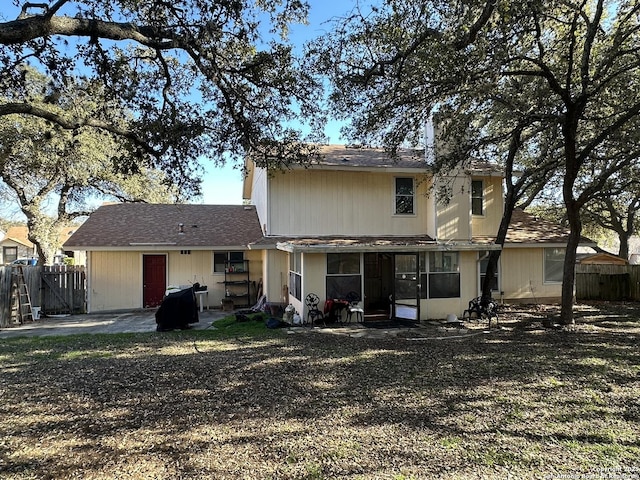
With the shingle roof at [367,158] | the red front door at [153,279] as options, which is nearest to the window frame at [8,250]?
the red front door at [153,279]

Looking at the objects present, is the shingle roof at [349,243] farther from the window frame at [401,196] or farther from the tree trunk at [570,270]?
the tree trunk at [570,270]

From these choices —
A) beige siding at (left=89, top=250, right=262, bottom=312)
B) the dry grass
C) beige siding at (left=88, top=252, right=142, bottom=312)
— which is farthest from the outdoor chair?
beige siding at (left=88, top=252, right=142, bottom=312)

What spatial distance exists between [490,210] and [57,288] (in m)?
16.5

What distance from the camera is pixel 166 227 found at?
15.9m

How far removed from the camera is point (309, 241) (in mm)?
11898

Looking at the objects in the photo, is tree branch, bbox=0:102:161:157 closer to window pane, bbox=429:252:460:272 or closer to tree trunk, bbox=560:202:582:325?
window pane, bbox=429:252:460:272

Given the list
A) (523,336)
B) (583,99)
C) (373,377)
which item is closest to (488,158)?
(583,99)

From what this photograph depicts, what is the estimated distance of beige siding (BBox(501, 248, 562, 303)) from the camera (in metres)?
14.8

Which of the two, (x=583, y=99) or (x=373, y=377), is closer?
(x=373, y=377)

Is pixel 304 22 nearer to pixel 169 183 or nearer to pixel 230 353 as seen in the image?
pixel 169 183

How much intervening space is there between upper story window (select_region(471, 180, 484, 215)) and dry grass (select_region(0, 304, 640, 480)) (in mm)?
6786

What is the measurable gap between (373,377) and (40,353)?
7134 millimetres

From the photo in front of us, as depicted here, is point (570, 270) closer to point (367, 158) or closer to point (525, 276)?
point (525, 276)

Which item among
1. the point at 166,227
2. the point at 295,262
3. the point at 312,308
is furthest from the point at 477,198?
the point at 166,227
